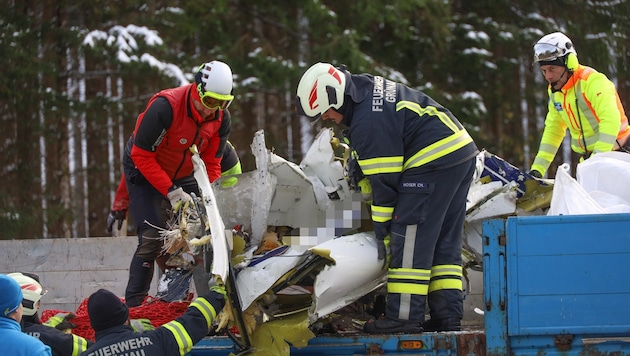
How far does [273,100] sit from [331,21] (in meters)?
1.99

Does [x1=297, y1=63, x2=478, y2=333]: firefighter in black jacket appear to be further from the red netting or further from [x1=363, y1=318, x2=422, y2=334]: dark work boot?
the red netting

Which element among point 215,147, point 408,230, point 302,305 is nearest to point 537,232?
point 408,230

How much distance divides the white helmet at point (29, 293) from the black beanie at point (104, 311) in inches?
24.8

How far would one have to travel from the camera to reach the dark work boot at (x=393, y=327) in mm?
4930

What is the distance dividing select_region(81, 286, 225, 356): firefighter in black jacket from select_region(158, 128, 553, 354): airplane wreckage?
0.35 metres

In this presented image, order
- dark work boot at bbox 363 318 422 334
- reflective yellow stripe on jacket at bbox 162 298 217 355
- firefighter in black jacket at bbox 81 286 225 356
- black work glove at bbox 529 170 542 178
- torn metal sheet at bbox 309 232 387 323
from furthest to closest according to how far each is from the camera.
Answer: black work glove at bbox 529 170 542 178
dark work boot at bbox 363 318 422 334
torn metal sheet at bbox 309 232 387 323
reflective yellow stripe on jacket at bbox 162 298 217 355
firefighter in black jacket at bbox 81 286 225 356

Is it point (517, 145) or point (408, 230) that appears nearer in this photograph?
point (408, 230)

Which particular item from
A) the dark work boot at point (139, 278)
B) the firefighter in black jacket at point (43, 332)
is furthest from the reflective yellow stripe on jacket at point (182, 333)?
the dark work boot at point (139, 278)

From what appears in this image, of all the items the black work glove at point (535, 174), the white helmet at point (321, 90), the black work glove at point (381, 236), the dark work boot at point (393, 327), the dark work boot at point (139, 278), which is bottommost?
the dark work boot at point (393, 327)

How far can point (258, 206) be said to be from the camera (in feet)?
17.3

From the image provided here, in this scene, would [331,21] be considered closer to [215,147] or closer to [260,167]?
[215,147]

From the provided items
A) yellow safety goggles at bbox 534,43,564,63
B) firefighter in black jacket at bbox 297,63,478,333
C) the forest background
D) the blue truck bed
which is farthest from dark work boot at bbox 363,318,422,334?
the forest background

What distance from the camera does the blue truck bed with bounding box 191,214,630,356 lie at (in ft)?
14.3

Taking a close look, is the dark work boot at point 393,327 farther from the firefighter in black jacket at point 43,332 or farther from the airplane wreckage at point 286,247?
the firefighter in black jacket at point 43,332
